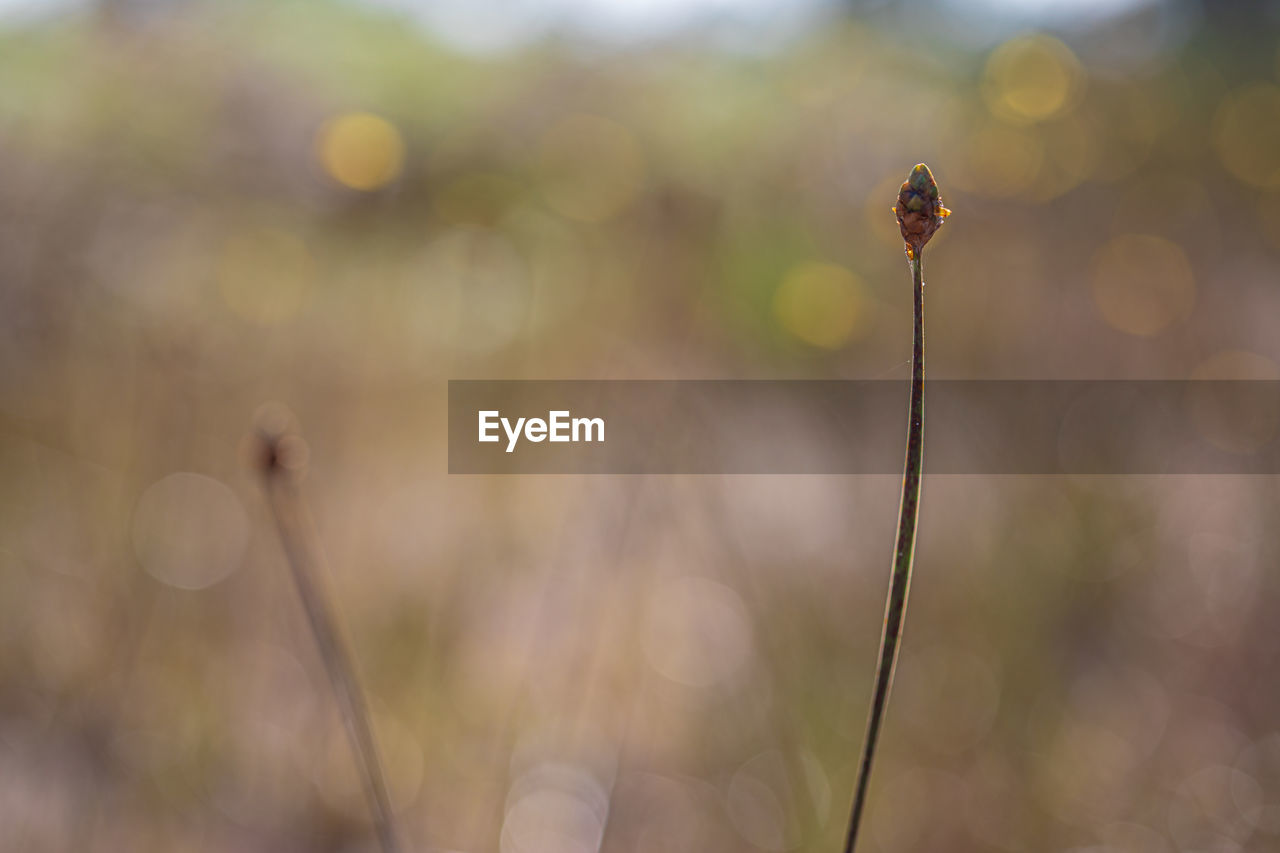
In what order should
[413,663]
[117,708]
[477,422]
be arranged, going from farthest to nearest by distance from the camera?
1. [477,422]
2. [413,663]
3. [117,708]

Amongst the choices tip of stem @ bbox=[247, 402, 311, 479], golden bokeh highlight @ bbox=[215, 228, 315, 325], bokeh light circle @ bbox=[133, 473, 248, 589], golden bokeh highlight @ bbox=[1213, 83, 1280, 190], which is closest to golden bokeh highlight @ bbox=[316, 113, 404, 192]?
golden bokeh highlight @ bbox=[215, 228, 315, 325]

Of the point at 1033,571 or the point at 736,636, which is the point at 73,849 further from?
the point at 1033,571

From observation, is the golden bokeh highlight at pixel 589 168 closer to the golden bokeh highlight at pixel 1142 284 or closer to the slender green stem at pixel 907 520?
the golden bokeh highlight at pixel 1142 284

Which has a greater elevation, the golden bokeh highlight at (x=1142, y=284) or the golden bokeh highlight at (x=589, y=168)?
the golden bokeh highlight at (x=589, y=168)

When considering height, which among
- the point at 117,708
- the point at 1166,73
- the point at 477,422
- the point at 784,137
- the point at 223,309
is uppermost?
the point at 1166,73

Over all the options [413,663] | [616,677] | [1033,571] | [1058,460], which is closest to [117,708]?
[413,663]

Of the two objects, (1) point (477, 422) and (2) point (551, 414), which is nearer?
(2) point (551, 414)

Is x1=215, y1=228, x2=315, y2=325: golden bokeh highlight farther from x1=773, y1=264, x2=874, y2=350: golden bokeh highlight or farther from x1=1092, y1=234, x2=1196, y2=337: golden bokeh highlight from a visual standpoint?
x1=1092, y1=234, x2=1196, y2=337: golden bokeh highlight

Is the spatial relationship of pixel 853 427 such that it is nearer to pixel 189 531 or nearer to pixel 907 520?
pixel 189 531

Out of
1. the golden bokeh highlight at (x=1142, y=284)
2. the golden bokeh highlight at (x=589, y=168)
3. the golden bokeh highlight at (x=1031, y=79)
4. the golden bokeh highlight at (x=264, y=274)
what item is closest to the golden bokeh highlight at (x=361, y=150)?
the golden bokeh highlight at (x=264, y=274)
